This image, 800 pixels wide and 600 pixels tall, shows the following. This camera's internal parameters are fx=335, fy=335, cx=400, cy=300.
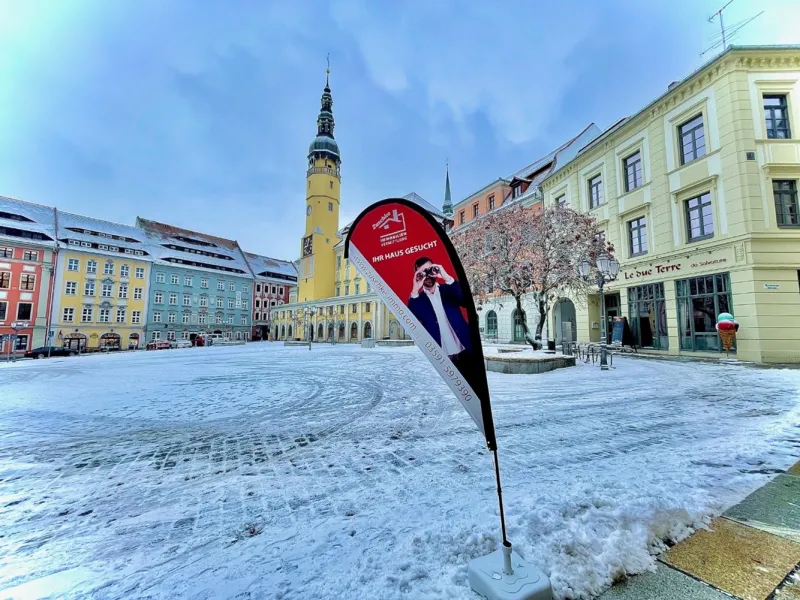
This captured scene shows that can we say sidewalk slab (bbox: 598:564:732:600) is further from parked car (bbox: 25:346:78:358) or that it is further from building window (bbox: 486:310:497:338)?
parked car (bbox: 25:346:78:358)

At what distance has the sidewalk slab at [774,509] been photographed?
Answer: 266 centimetres

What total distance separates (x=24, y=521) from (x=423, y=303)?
408cm

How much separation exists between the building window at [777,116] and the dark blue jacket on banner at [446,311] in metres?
21.2

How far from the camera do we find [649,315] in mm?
18641

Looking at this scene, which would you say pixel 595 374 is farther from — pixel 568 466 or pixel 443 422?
pixel 568 466

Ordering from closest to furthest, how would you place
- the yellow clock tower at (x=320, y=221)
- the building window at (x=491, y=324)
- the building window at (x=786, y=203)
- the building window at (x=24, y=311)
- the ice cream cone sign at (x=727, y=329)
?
the ice cream cone sign at (x=727, y=329) < the building window at (x=786, y=203) < the building window at (x=491, y=324) < the building window at (x=24, y=311) < the yellow clock tower at (x=320, y=221)

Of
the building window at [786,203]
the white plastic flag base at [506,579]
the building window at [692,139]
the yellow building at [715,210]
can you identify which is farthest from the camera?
the building window at [692,139]

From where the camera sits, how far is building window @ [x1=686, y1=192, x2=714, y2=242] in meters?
15.8

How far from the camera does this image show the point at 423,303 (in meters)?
2.49

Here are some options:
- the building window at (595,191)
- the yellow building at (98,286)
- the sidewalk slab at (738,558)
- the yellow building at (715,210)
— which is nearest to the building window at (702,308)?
the yellow building at (715,210)

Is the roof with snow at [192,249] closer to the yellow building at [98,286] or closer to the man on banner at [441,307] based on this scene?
the yellow building at [98,286]

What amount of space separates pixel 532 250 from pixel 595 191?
39.3 ft

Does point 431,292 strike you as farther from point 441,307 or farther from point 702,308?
point 702,308

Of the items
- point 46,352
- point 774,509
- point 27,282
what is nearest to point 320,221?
point 27,282
